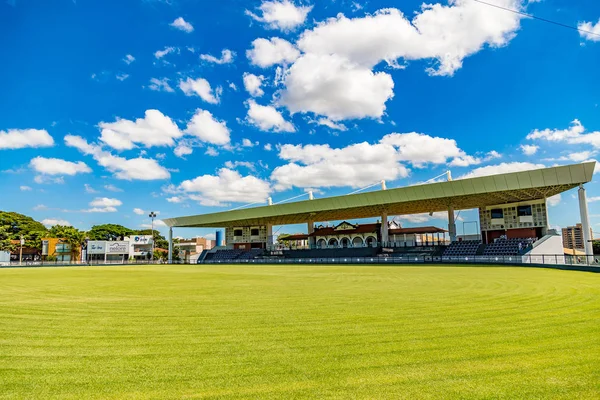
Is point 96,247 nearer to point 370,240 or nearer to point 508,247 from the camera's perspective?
point 370,240

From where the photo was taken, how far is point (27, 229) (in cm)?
8200

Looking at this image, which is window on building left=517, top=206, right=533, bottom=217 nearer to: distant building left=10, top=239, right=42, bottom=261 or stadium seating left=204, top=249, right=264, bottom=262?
stadium seating left=204, top=249, right=264, bottom=262

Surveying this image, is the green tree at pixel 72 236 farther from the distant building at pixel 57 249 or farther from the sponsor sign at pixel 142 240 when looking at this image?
the sponsor sign at pixel 142 240

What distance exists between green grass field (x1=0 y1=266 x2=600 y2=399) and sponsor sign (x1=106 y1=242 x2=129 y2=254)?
74099 millimetres

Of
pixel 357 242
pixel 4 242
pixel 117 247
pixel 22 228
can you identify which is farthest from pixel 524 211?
pixel 22 228

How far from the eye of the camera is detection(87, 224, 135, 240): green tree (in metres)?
92.4

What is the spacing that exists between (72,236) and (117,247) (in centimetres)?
832

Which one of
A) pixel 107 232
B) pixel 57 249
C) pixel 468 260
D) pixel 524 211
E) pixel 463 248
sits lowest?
pixel 468 260

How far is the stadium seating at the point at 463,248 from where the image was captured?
45.6 metres

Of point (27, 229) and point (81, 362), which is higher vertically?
point (27, 229)

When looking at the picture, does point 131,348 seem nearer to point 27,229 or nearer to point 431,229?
point 431,229

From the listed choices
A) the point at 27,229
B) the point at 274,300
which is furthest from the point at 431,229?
the point at 27,229

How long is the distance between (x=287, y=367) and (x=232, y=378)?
73cm

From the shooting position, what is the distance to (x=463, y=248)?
4656 cm
